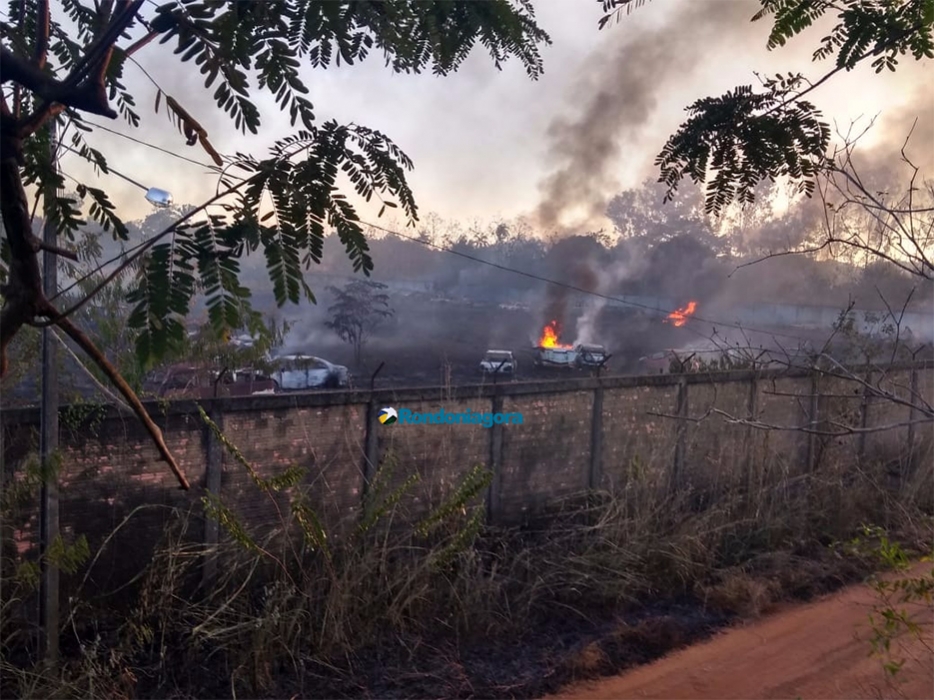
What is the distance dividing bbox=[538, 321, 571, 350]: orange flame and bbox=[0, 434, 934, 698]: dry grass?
21.7 meters

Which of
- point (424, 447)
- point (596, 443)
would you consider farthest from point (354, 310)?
point (424, 447)

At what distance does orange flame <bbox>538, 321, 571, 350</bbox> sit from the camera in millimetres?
29359

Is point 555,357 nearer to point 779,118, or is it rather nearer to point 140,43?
point 779,118

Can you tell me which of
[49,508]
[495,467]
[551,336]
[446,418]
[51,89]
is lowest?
[495,467]

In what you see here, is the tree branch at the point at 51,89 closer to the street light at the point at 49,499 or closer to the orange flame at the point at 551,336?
the street light at the point at 49,499

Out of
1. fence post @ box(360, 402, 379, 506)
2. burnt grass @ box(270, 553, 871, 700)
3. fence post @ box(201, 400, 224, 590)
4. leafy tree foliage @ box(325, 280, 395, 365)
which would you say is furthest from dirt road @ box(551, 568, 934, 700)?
leafy tree foliage @ box(325, 280, 395, 365)

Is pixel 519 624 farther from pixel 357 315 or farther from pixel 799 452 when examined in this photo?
pixel 357 315

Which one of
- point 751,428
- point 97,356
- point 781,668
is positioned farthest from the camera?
point 751,428

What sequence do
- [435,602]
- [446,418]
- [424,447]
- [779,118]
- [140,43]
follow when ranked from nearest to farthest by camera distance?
[140,43] → [779,118] → [435,602] → [424,447] → [446,418]

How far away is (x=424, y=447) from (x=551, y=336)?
75.9 ft

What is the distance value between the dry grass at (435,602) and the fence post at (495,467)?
10.9 inches

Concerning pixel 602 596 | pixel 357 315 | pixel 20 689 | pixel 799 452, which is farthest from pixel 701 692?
pixel 357 315

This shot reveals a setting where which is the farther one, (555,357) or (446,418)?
(555,357)

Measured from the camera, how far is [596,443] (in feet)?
26.5
